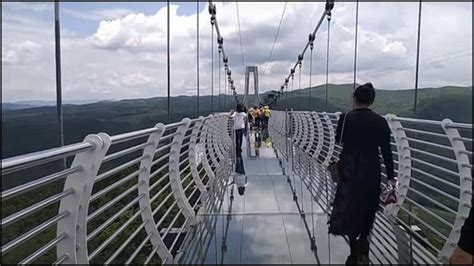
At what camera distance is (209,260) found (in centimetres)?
266

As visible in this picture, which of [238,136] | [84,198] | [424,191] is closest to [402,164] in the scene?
[424,191]

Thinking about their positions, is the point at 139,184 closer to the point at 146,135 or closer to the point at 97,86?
the point at 146,135

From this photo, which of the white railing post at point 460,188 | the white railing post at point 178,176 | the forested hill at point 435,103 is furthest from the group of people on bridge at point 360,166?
the forested hill at point 435,103

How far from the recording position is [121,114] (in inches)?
301

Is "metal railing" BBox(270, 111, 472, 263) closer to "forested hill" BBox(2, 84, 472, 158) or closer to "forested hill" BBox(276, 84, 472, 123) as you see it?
"forested hill" BBox(2, 84, 472, 158)

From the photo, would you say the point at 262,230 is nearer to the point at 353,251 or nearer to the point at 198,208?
the point at 198,208

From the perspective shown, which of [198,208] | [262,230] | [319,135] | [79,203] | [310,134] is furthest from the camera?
[310,134]

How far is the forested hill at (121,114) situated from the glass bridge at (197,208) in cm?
60

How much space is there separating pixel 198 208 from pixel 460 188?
2.01 metres

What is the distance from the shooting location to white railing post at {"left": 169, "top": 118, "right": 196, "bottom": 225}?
3.37 m

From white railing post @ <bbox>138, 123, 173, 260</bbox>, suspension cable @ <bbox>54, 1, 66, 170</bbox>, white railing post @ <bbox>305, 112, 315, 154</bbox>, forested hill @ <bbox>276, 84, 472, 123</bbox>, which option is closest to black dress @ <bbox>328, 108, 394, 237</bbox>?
white railing post @ <bbox>138, 123, 173, 260</bbox>

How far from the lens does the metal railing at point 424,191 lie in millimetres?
2658

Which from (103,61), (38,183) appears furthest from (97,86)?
(38,183)

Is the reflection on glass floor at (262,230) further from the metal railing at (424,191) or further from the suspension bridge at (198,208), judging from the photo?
the metal railing at (424,191)
